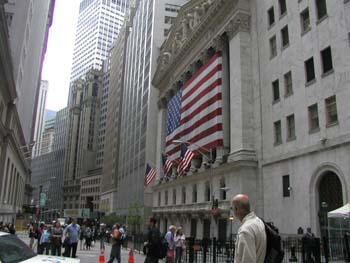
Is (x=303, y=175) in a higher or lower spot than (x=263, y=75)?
lower

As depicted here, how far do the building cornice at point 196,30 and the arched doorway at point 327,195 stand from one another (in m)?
18.6

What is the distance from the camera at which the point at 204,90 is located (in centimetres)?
4428

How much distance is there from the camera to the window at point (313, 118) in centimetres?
2819

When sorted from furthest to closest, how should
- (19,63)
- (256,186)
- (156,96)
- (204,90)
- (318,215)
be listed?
(156,96) → (19,63) → (204,90) → (256,186) → (318,215)

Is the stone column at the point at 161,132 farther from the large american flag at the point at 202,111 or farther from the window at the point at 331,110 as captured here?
the window at the point at 331,110

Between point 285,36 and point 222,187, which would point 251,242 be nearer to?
point 285,36

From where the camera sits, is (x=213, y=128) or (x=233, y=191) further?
(x=213, y=128)

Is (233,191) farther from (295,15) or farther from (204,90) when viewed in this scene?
(295,15)

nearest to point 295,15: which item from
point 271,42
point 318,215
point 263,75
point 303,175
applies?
point 271,42

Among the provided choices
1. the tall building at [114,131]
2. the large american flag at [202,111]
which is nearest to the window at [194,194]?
the large american flag at [202,111]

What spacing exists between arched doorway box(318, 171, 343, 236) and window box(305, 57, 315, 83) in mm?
7328

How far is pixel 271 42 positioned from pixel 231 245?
21.2m

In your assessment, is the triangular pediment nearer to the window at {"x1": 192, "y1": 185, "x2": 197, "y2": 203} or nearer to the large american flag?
the large american flag

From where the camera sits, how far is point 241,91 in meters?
37.2
